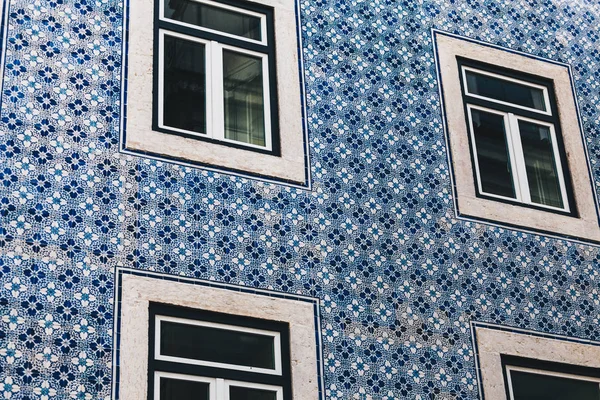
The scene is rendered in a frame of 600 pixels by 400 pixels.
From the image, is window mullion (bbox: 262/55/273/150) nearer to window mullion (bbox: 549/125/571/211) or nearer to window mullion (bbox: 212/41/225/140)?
window mullion (bbox: 212/41/225/140)

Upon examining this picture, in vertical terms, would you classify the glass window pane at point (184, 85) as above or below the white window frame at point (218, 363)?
above

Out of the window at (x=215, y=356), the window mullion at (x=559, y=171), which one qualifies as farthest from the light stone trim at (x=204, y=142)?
the window mullion at (x=559, y=171)

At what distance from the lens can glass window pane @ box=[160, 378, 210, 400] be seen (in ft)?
25.6

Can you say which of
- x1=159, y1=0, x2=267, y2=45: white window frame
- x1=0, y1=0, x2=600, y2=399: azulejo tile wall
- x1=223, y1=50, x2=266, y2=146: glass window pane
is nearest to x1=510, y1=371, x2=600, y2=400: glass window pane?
x1=0, y1=0, x2=600, y2=399: azulejo tile wall

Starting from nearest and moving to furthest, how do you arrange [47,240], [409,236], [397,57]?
[47,240] → [409,236] → [397,57]

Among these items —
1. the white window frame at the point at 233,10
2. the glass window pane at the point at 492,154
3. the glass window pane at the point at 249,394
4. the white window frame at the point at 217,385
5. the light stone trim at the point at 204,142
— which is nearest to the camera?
the white window frame at the point at 217,385

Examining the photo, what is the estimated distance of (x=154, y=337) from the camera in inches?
311

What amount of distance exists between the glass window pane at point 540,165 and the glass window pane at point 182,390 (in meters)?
3.62

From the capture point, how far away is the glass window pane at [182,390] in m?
7.79

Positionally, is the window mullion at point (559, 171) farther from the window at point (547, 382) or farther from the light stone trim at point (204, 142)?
the light stone trim at point (204, 142)

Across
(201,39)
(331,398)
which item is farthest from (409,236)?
(201,39)

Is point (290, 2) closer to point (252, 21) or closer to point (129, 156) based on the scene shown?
point (252, 21)

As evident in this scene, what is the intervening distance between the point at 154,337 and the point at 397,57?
3.52 metres

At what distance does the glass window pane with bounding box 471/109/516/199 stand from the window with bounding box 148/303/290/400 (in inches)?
100
